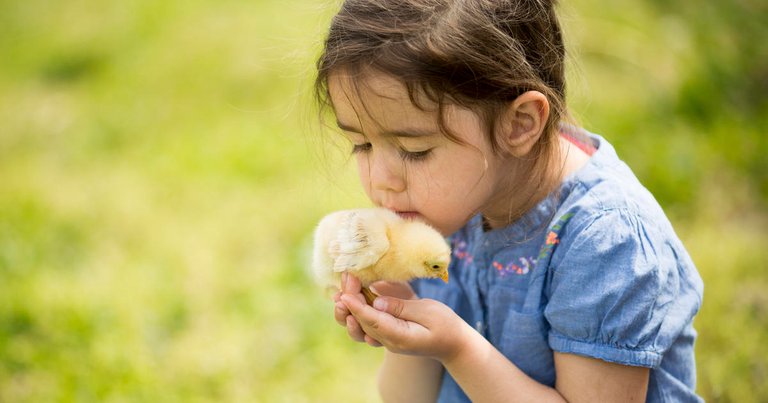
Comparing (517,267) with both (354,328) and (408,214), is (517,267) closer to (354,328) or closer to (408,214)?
(408,214)

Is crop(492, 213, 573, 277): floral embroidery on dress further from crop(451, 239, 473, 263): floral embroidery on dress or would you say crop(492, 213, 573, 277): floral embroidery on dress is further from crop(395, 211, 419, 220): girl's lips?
crop(395, 211, 419, 220): girl's lips

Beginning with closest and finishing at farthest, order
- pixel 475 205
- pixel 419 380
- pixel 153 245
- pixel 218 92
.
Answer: pixel 475 205 < pixel 419 380 < pixel 153 245 < pixel 218 92

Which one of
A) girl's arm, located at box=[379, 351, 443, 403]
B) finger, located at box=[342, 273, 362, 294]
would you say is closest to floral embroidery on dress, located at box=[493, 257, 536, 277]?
girl's arm, located at box=[379, 351, 443, 403]

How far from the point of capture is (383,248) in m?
1.49

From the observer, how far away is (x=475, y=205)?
1.65m

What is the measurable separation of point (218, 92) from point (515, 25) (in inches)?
161

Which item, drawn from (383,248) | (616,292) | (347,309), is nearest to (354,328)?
(347,309)

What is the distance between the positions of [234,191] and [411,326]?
2811 mm

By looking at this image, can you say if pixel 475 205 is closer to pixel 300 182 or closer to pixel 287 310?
pixel 287 310

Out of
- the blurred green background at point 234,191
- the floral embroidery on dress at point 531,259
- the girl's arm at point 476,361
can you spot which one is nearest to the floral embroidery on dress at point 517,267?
the floral embroidery on dress at point 531,259

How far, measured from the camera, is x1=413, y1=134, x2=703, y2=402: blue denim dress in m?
1.54

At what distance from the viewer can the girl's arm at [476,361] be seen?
4.98ft

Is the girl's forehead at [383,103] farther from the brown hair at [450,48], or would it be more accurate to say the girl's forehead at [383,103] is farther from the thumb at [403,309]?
the thumb at [403,309]

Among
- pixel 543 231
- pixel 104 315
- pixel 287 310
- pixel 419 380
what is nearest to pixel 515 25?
pixel 543 231
